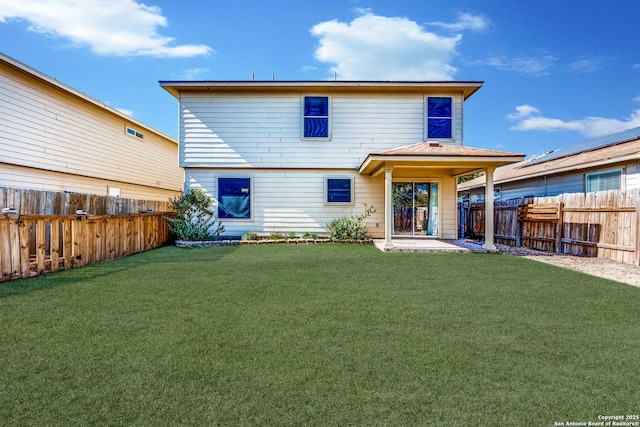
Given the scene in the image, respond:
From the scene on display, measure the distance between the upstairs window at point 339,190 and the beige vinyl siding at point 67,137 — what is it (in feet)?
29.8

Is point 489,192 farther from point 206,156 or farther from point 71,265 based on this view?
point 71,265

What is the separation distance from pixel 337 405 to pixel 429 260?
6515 millimetres

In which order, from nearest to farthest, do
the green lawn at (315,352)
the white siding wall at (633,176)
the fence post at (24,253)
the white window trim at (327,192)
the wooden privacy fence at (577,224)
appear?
1. the green lawn at (315,352)
2. the fence post at (24,253)
3. the wooden privacy fence at (577,224)
4. the white siding wall at (633,176)
5. the white window trim at (327,192)

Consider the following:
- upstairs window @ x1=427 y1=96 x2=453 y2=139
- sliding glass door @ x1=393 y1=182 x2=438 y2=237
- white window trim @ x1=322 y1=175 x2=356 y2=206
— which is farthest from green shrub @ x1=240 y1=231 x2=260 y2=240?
upstairs window @ x1=427 y1=96 x2=453 y2=139

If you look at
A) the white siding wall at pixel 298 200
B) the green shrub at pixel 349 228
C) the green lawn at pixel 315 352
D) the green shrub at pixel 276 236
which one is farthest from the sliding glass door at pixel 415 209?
the green lawn at pixel 315 352

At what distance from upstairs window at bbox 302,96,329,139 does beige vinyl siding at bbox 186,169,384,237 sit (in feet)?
4.50

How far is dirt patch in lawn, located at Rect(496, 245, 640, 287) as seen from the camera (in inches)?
256

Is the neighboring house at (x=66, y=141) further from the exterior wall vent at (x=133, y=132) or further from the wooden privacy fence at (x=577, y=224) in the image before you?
the wooden privacy fence at (x=577, y=224)

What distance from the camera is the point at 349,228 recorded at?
11.9 m

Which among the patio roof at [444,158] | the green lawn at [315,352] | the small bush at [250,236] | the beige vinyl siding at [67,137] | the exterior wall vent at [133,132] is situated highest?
the exterior wall vent at [133,132]

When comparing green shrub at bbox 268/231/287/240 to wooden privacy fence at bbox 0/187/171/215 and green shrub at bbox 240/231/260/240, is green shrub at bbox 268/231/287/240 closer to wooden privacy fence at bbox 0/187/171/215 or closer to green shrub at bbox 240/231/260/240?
green shrub at bbox 240/231/260/240

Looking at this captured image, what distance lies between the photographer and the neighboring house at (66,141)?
33.1 feet

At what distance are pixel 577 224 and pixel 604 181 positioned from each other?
339cm

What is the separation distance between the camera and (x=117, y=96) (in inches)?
620
